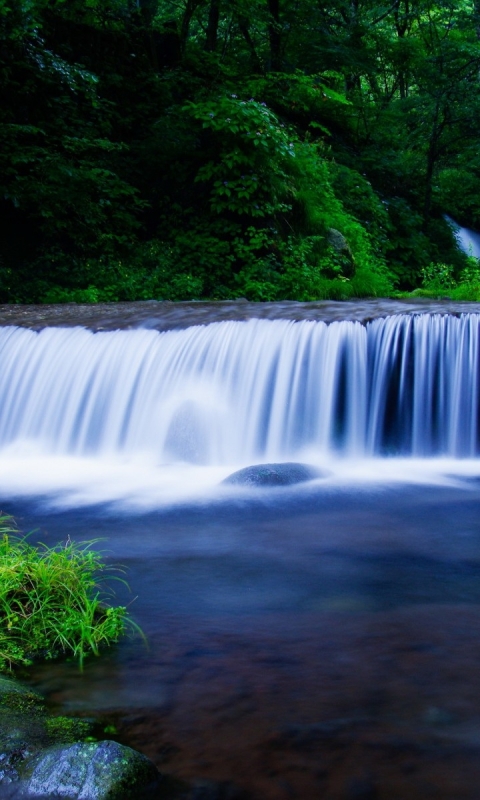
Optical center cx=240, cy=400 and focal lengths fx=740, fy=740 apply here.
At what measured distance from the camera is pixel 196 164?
1417 cm

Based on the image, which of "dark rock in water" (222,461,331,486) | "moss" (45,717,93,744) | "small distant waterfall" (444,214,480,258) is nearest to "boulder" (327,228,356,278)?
"small distant waterfall" (444,214,480,258)

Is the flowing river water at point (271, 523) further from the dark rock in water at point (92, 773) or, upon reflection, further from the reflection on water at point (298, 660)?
the dark rock in water at point (92, 773)

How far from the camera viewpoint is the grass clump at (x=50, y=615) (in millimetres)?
3408

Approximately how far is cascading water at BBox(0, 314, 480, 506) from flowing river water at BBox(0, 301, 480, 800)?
24 millimetres

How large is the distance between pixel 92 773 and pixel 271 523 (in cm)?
324

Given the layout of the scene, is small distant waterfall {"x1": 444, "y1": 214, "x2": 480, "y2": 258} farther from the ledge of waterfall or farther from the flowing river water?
the flowing river water

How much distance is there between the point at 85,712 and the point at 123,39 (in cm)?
1554

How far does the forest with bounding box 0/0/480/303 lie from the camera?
13.1 m

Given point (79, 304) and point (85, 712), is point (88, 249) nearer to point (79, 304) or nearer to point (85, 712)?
point (79, 304)

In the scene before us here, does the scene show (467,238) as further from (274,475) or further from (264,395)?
(274,475)

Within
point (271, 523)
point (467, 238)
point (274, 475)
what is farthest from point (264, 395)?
point (467, 238)

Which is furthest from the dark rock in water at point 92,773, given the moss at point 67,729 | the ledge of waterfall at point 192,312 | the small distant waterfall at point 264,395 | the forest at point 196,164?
the forest at point 196,164

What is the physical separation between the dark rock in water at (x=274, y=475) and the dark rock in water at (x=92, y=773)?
4.03 meters

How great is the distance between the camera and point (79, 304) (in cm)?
1211
